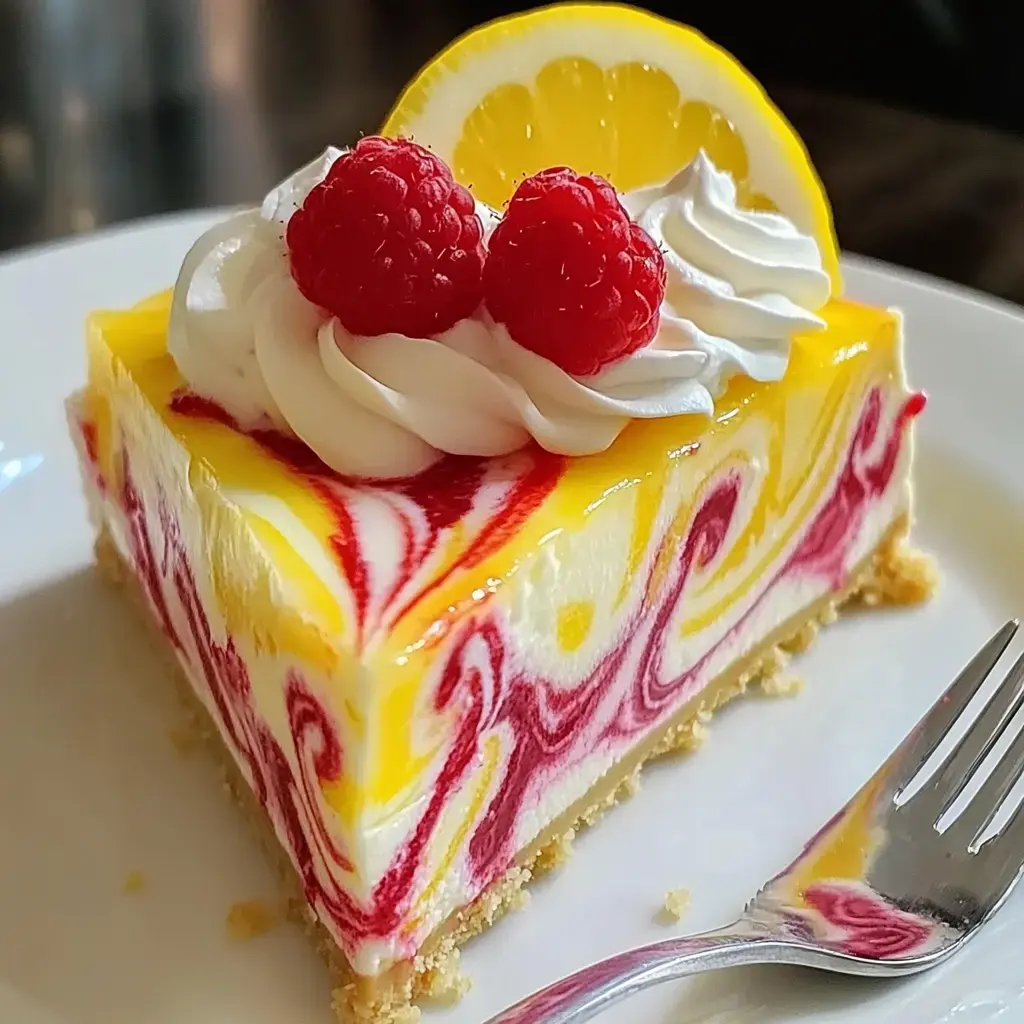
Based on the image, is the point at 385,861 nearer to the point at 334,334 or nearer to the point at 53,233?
the point at 334,334

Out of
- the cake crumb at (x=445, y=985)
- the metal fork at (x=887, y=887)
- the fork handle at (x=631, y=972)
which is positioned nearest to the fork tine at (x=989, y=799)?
the metal fork at (x=887, y=887)

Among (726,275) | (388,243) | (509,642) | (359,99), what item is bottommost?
(359,99)

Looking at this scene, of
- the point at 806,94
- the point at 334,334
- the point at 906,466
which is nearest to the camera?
the point at 334,334

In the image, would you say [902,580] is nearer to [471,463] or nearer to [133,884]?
[471,463]

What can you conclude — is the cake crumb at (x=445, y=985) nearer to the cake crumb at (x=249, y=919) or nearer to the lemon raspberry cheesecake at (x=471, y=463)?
the lemon raspberry cheesecake at (x=471, y=463)

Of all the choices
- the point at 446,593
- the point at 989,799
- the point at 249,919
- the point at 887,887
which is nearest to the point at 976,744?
the point at 989,799

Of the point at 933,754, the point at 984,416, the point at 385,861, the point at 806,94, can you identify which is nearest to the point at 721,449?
the point at 933,754
